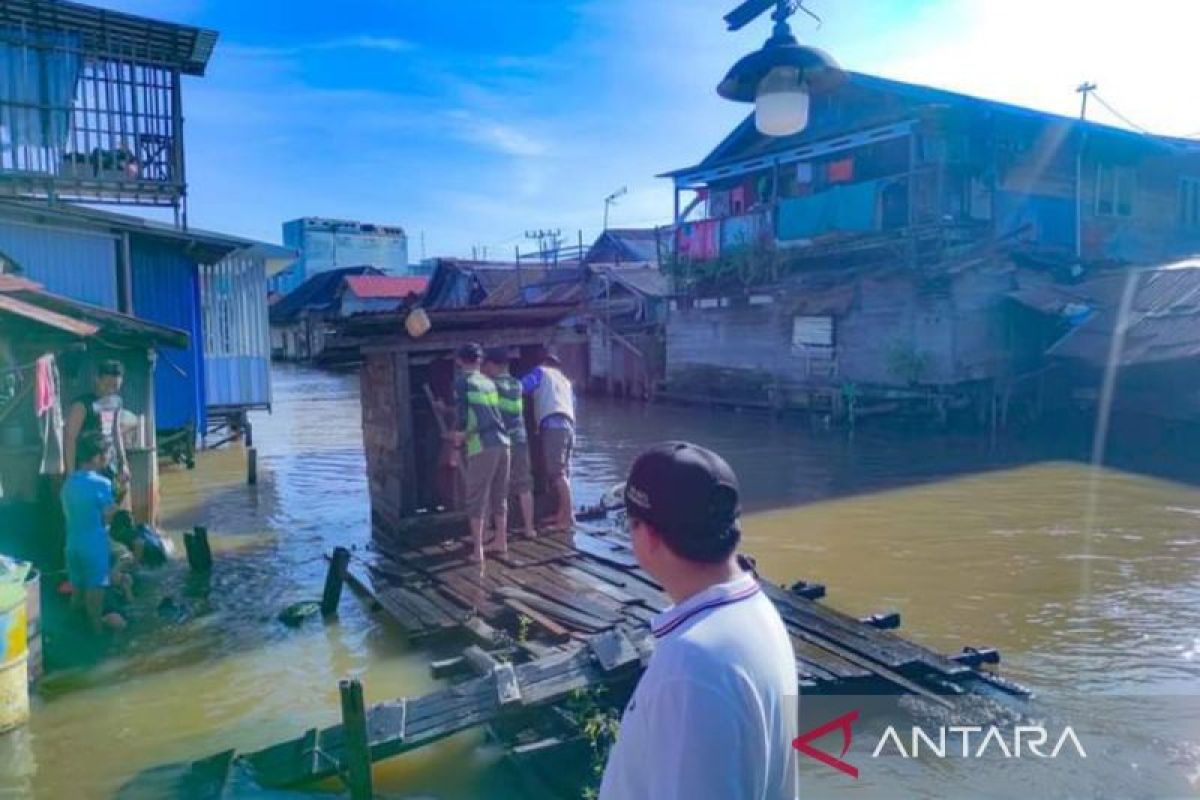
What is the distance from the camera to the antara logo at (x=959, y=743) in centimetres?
525

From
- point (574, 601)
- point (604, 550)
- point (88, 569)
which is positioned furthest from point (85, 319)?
point (574, 601)

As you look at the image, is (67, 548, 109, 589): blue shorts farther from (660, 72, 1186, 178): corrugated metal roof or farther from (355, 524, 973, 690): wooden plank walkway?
(660, 72, 1186, 178): corrugated metal roof

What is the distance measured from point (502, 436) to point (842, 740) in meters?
4.06

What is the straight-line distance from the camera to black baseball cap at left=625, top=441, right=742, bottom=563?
195 centimetres

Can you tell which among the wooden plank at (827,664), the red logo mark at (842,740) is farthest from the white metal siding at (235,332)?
the red logo mark at (842,740)

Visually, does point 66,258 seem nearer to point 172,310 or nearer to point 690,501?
point 172,310

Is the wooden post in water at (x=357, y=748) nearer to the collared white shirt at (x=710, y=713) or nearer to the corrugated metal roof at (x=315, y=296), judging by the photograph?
the collared white shirt at (x=710, y=713)

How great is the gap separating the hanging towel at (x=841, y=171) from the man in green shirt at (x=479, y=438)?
17.2m

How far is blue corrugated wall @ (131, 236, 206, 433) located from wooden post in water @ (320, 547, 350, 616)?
7.94m

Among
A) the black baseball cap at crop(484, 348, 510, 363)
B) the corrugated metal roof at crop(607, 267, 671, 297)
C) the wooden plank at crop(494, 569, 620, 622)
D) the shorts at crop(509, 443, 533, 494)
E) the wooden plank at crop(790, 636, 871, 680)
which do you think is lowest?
the wooden plank at crop(790, 636, 871, 680)

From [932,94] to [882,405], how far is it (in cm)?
734

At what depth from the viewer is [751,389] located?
83.6ft

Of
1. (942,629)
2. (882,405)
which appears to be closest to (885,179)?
(882,405)

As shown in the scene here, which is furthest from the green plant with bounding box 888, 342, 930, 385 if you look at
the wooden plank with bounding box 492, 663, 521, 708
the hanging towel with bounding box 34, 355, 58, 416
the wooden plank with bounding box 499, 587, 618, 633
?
the hanging towel with bounding box 34, 355, 58, 416
